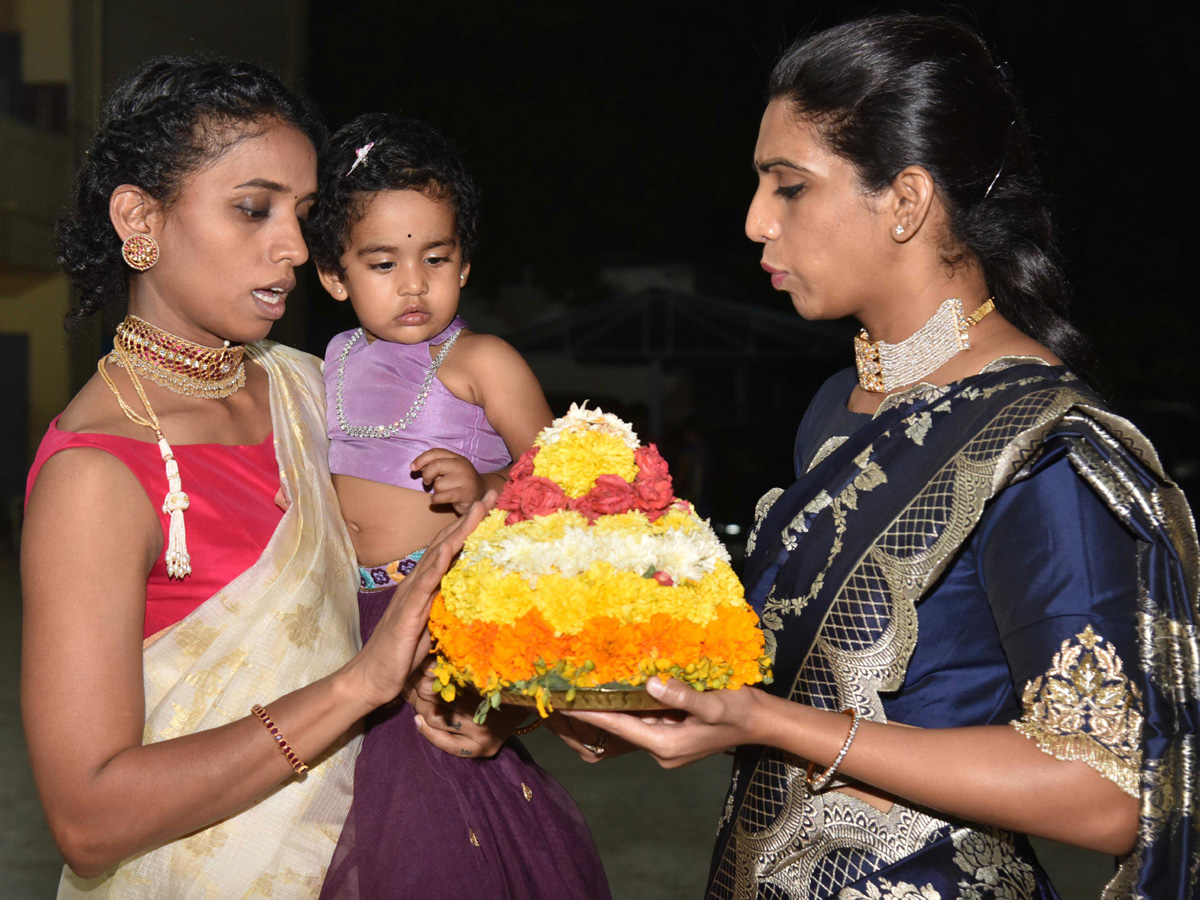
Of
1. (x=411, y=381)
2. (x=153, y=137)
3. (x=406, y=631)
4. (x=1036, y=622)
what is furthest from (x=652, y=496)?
(x=153, y=137)

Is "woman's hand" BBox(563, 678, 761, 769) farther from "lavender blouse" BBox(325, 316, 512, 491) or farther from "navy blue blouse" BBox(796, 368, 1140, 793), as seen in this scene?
"lavender blouse" BBox(325, 316, 512, 491)

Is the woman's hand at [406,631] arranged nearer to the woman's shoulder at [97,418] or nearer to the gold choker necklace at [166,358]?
the woman's shoulder at [97,418]

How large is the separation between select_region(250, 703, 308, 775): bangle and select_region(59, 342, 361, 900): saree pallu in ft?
0.45

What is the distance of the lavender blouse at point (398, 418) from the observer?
2605 millimetres

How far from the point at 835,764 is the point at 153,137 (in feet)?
5.74

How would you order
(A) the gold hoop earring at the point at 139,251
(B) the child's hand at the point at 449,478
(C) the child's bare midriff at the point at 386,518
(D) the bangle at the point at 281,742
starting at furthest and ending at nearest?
(C) the child's bare midriff at the point at 386,518 → (B) the child's hand at the point at 449,478 → (A) the gold hoop earring at the point at 139,251 → (D) the bangle at the point at 281,742

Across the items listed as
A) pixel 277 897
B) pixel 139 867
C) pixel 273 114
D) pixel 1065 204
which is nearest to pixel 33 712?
pixel 139 867

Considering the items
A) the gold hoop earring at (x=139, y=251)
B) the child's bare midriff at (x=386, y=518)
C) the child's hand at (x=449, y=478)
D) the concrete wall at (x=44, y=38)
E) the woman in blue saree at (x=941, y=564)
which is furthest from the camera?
the concrete wall at (x=44, y=38)

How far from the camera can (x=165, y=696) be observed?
2.03 metres

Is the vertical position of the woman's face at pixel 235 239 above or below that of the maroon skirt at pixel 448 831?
above

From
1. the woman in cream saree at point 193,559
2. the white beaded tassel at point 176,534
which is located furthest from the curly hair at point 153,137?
the white beaded tassel at point 176,534

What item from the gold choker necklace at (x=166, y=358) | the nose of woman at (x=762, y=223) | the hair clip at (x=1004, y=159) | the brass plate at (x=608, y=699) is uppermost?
the hair clip at (x=1004, y=159)

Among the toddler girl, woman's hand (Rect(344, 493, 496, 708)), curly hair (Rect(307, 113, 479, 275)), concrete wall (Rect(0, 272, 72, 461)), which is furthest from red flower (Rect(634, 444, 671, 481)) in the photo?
concrete wall (Rect(0, 272, 72, 461))

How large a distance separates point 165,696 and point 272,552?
337mm
